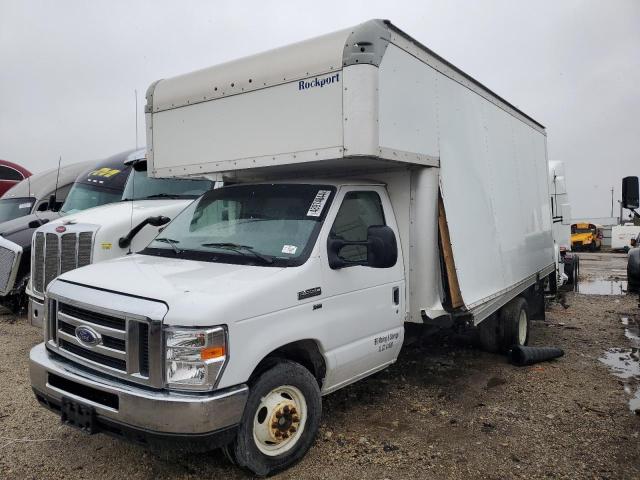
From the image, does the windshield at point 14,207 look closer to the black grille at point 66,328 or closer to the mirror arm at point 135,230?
the mirror arm at point 135,230

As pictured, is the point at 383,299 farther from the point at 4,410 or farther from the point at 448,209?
the point at 4,410

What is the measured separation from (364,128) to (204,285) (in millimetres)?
1675

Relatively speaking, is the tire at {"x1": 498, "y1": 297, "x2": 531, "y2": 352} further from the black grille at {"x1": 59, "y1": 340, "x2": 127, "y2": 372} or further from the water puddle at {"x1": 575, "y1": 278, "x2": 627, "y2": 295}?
the water puddle at {"x1": 575, "y1": 278, "x2": 627, "y2": 295}

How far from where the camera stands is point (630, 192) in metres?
6.84

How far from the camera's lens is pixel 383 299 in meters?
4.41

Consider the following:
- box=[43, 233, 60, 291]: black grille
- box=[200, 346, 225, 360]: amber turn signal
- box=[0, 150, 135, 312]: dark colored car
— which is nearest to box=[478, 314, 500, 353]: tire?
box=[200, 346, 225, 360]: amber turn signal

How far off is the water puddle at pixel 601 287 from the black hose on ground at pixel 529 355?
7754 mm

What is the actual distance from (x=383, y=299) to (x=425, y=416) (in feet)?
4.00

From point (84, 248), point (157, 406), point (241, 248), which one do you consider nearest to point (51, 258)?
point (84, 248)

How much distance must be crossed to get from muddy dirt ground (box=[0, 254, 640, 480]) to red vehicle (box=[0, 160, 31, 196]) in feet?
46.6

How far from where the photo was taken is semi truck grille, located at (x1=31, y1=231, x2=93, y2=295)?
629cm

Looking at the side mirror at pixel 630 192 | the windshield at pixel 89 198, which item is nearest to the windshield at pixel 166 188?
the windshield at pixel 89 198

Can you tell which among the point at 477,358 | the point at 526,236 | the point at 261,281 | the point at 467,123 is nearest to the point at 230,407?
the point at 261,281

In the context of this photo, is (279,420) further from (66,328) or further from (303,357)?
(66,328)
